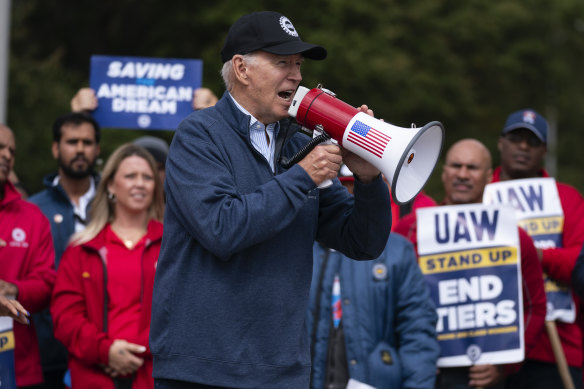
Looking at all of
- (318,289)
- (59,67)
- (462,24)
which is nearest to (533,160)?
(318,289)

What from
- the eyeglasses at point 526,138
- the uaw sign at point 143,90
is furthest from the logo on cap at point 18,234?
the eyeglasses at point 526,138

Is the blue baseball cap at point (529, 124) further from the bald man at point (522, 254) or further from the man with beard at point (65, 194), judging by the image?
the man with beard at point (65, 194)

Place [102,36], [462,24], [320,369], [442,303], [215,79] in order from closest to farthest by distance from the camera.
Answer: [320,369] < [442,303] < [215,79] < [102,36] < [462,24]

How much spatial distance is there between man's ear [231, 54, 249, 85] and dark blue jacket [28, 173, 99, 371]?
2.88 metres

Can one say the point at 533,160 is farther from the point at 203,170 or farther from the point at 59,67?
the point at 59,67

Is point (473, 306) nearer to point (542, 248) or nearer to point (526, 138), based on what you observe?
point (542, 248)

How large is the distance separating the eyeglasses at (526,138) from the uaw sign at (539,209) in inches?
18.1

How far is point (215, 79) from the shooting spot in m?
15.7

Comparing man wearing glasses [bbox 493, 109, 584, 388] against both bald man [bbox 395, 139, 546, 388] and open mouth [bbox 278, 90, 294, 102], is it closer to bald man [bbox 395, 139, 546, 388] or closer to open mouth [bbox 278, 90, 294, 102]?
bald man [bbox 395, 139, 546, 388]

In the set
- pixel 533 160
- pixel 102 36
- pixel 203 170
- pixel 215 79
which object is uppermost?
pixel 102 36

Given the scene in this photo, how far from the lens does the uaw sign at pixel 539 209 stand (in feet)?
20.4

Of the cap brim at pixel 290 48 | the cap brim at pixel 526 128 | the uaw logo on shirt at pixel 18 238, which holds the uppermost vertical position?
the cap brim at pixel 526 128

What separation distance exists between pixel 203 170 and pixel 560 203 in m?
3.60

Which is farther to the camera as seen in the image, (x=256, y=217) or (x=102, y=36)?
(x=102, y=36)
